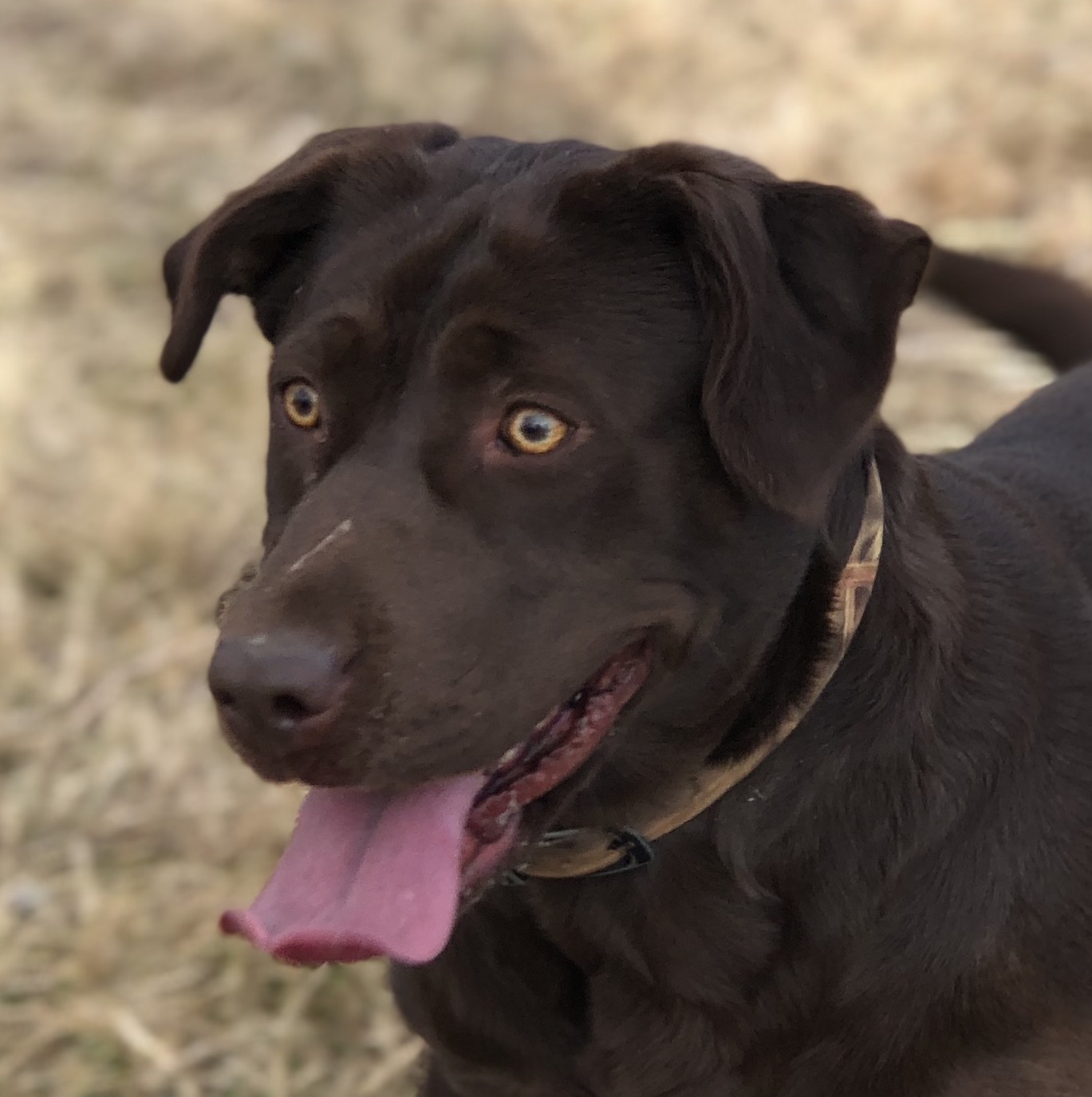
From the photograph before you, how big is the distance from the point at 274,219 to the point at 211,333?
10.3 feet

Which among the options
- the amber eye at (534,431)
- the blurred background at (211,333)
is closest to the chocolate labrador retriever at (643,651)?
the amber eye at (534,431)

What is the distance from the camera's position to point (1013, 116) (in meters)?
6.21

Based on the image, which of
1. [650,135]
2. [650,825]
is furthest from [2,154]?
[650,825]

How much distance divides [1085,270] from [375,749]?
3.99 meters

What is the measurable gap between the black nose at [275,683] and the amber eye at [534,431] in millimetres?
314

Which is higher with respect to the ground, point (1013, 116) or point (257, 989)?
point (1013, 116)

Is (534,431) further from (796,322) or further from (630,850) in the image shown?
(630,850)

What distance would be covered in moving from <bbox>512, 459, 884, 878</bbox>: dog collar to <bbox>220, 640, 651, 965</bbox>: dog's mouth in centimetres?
14

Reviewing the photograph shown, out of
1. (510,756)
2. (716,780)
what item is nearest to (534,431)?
(510,756)

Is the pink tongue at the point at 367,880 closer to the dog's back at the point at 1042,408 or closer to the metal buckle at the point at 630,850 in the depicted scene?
the metal buckle at the point at 630,850

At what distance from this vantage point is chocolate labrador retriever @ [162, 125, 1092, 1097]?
67.5 inches

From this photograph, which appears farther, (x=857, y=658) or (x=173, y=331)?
(x=173, y=331)

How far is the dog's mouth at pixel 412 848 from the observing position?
1721 mm

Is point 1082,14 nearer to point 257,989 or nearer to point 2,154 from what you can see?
point 2,154
